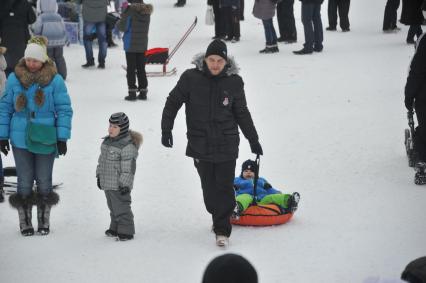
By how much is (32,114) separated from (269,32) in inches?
424

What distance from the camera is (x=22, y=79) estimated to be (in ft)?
24.1

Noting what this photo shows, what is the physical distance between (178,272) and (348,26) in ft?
48.3

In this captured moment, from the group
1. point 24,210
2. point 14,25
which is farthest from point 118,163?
point 14,25

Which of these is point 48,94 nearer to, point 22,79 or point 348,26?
point 22,79

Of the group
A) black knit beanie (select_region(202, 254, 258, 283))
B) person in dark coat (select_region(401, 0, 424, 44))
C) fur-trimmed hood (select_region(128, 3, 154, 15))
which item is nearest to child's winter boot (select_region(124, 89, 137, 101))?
fur-trimmed hood (select_region(128, 3, 154, 15))

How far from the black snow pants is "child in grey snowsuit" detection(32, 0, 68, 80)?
759 centimetres

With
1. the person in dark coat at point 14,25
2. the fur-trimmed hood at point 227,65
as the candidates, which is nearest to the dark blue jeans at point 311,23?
the person in dark coat at point 14,25

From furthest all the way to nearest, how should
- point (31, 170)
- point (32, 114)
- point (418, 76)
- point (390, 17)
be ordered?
point (390, 17)
point (418, 76)
point (31, 170)
point (32, 114)

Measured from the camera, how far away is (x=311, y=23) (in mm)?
16906

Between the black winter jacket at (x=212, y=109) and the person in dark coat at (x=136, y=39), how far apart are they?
19.9 ft

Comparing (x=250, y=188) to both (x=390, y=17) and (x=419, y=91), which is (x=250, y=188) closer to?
(x=419, y=91)

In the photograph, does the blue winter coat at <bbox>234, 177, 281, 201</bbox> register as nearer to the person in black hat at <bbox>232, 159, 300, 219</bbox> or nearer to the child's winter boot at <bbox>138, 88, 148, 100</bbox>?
the person in black hat at <bbox>232, 159, 300, 219</bbox>

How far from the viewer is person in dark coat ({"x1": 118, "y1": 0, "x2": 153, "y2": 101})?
1319 cm

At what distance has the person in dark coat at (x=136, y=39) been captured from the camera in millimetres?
13188
